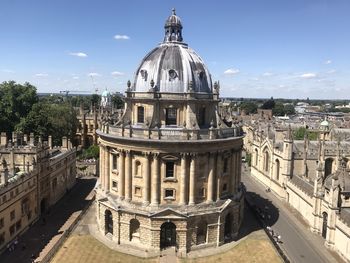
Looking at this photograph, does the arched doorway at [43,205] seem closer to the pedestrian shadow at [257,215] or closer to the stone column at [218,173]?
the stone column at [218,173]

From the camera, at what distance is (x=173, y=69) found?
153 ft

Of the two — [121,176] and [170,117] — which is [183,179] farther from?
[170,117]

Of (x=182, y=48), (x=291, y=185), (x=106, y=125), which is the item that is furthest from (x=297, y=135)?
(x=106, y=125)

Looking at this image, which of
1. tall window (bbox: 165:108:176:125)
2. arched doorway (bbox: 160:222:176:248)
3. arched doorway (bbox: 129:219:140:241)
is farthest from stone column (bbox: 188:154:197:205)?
arched doorway (bbox: 129:219:140:241)

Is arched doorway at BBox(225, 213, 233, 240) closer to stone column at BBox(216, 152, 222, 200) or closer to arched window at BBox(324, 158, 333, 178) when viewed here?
stone column at BBox(216, 152, 222, 200)

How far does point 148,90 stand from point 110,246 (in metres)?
20.4

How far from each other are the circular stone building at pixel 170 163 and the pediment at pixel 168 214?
0.39 ft

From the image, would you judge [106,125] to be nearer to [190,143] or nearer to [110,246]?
[190,143]

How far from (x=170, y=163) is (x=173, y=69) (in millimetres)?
12411

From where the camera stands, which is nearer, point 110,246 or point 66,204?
point 110,246

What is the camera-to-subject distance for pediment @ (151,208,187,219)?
42562 millimetres

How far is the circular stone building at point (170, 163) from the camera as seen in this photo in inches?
1697

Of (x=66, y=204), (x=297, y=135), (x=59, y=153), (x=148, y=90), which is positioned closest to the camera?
(x=148, y=90)

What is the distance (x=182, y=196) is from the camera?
143 ft
